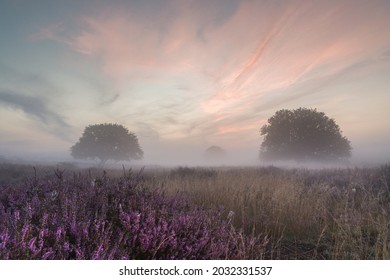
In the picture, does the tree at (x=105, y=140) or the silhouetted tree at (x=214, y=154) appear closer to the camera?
the tree at (x=105, y=140)

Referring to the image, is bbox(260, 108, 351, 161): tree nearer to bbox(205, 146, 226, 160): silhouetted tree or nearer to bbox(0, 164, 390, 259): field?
bbox(0, 164, 390, 259): field

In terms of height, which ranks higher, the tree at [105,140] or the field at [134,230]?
the tree at [105,140]

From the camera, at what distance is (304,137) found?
91.9ft

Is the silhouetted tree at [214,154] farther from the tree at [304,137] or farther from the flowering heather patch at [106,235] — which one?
the flowering heather patch at [106,235]

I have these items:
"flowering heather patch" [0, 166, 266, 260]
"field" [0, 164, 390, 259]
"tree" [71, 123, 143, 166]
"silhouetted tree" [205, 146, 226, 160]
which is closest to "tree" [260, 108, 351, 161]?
"tree" [71, 123, 143, 166]

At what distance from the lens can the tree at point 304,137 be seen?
27922 mm

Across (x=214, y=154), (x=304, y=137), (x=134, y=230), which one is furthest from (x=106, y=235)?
(x=214, y=154)

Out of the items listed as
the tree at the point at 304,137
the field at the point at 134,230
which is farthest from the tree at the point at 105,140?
the field at the point at 134,230

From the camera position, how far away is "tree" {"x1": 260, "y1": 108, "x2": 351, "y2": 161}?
91.6 feet

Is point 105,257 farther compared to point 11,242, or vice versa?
point 105,257
